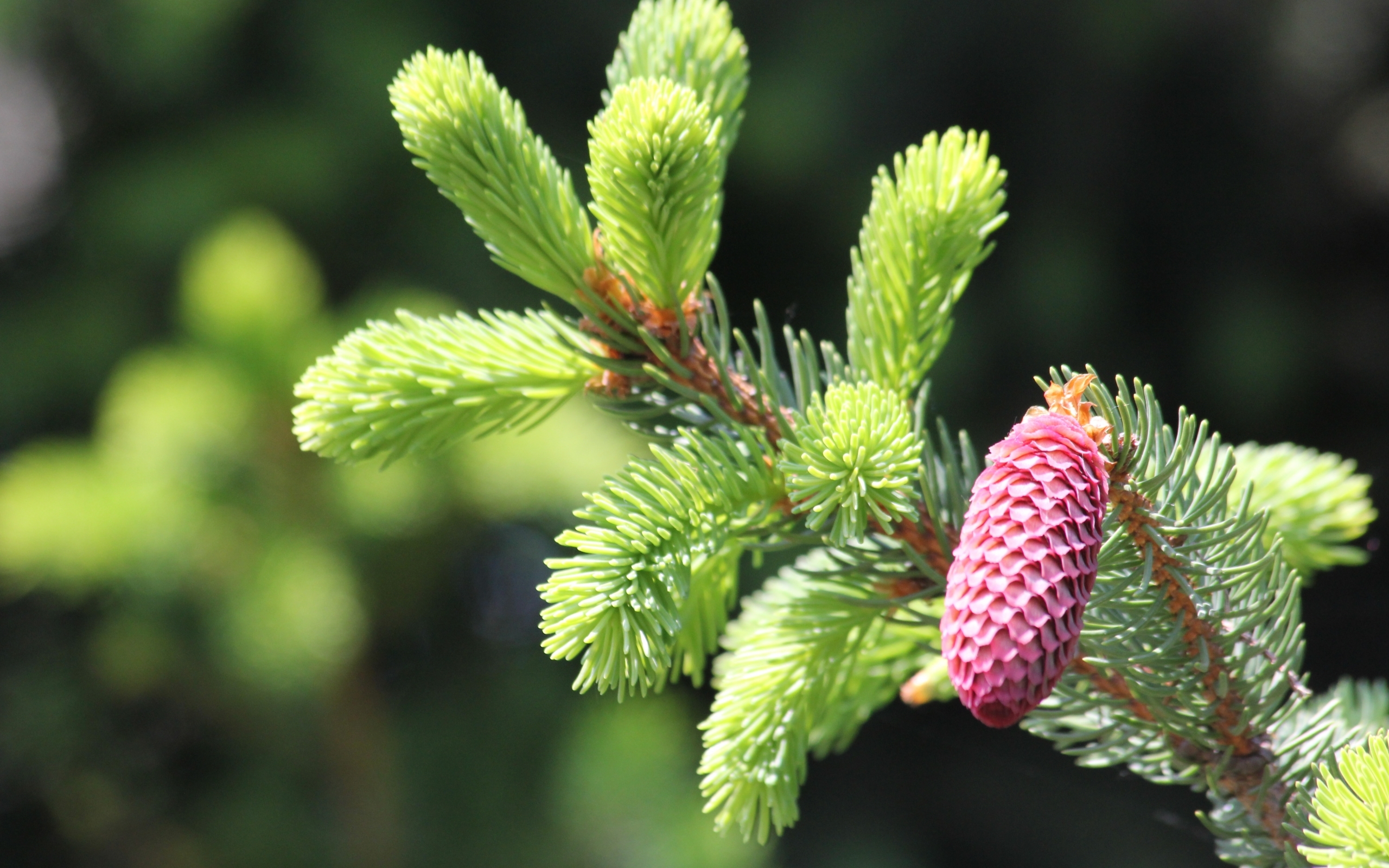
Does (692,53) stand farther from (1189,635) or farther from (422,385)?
(1189,635)

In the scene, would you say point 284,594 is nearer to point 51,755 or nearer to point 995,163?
point 51,755

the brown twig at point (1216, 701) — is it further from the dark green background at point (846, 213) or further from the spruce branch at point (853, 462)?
the dark green background at point (846, 213)

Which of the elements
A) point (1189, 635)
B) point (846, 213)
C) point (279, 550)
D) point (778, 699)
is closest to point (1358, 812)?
point (1189, 635)

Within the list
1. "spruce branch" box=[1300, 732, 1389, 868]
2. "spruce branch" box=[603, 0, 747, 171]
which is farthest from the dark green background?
"spruce branch" box=[1300, 732, 1389, 868]

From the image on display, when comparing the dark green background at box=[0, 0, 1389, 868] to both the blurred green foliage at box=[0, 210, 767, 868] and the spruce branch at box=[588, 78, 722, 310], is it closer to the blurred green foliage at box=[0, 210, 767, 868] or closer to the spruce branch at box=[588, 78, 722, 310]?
the blurred green foliage at box=[0, 210, 767, 868]

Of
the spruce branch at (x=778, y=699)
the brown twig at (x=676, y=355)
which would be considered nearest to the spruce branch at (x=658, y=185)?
the brown twig at (x=676, y=355)

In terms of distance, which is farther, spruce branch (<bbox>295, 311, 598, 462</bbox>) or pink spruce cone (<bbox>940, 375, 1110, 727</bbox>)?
spruce branch (<bbox>295, 311, 598, 462</bbox>)
